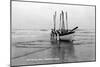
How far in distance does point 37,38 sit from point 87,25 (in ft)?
2.20

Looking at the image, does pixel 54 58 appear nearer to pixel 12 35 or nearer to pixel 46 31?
pixel 46 31

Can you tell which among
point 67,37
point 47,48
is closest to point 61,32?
point 67,37

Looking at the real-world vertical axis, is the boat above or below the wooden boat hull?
above

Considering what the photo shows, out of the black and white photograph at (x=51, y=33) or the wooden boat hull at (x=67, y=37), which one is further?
the wooden boat hull at (x=67, y=37)

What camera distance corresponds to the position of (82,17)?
225 cm

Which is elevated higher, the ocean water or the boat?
the boat

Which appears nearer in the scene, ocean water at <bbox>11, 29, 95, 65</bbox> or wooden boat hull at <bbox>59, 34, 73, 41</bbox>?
ocean water at <bbox>11, 29, 95, 65</bbox>

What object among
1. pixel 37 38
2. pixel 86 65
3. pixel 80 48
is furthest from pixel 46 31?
pixel 86 65

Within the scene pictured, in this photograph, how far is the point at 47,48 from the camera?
2.13 metres

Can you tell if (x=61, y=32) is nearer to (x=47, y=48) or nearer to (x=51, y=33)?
(x=51, y=33)

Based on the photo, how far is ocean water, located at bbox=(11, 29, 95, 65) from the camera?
204 centimetres

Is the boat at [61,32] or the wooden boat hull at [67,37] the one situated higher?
the boat at [61,32]

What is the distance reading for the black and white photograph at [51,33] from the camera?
2041mm

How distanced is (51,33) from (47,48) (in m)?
0.19
